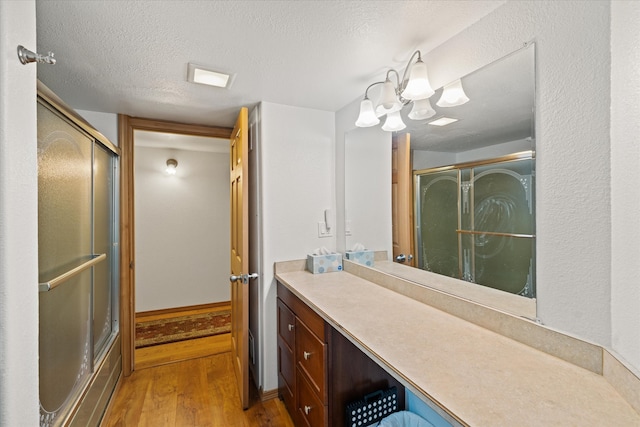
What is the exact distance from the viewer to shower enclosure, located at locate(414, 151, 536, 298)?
104 cm

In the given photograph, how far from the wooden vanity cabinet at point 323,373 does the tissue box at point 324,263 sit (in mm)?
355

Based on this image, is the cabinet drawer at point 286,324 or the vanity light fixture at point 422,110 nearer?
the vanity light fixture at point 422,110

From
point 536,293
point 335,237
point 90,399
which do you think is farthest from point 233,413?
point 536,293

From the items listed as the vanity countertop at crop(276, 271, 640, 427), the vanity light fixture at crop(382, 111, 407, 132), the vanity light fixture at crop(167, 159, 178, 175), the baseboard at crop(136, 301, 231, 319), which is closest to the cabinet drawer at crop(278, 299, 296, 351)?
the vanity countertop at crop(276, 271, 640, 427)

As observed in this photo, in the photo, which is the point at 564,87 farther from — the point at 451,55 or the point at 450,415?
the point at 450,415

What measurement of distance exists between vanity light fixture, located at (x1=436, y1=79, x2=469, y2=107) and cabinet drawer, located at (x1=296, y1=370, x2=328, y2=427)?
1.49 metres

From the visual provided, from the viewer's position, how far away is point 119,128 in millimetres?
2248

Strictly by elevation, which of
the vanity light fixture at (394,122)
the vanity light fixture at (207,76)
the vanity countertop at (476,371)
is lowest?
the vanity countertop at (476,371)

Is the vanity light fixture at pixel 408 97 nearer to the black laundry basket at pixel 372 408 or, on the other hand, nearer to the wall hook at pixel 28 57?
the wall hook at pixel 28 57

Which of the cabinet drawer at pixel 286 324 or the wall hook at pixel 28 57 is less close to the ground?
the wall hook at pixel 28 57

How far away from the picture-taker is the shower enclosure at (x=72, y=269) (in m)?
1.18

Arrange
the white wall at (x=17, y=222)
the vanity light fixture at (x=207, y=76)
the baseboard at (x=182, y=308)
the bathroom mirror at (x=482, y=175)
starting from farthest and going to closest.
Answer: the baseboard at (x=182, y=308) → the vanity light fixture at (x=207, y=76) → the bathroom mirror at (x=482, y=175) → the white wall at (x=17, y=222)

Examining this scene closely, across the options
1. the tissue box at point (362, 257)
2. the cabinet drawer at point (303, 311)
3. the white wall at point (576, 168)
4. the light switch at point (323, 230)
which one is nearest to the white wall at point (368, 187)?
the tissue box at point (362, 257)

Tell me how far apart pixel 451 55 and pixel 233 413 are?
92.5 inches
